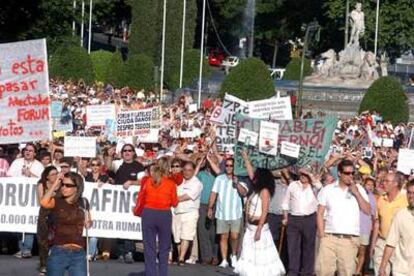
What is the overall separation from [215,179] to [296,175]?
1028 mm

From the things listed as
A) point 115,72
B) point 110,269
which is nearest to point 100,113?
point 110,269

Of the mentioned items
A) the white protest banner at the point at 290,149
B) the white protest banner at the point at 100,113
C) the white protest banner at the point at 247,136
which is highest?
the white protest banner at the point at 100,113

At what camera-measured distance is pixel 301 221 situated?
19703 mm

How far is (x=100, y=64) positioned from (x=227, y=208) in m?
49.7

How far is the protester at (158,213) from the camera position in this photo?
1756cm

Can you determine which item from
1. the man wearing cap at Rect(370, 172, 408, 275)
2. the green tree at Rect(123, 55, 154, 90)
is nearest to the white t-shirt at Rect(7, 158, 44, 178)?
the man wearing cap at Rect(370, 172, 408, 275)

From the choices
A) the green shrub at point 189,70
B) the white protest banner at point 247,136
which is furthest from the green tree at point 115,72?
the white protest banner at point 247,136

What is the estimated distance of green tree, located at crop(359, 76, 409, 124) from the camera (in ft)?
179

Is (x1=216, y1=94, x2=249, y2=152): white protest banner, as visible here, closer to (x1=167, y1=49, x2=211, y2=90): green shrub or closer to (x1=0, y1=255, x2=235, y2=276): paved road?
(x1=0, y1=255, x2=235, y2=276): paved road

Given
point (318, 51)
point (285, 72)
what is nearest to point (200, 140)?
point (285, 72)

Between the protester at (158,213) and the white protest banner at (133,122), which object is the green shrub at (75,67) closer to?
the white protest banner at (133,122)

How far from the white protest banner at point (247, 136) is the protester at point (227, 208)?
0.53 metres

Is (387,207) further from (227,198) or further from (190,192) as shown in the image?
(190,192)

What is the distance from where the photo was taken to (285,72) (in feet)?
232
